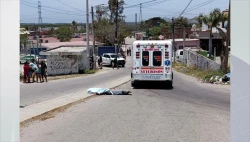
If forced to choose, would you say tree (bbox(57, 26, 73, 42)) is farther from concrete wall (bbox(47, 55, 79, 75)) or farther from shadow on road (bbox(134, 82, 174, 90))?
shadow on road (bbox(134, 82, 174, 90))

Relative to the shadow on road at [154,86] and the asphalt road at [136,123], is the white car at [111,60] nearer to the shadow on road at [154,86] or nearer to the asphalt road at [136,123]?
the shadow on road at [154,86]

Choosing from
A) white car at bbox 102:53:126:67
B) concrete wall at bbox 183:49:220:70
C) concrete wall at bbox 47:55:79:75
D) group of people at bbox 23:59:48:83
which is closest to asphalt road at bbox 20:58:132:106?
group of people at bbox 23:59:48:83

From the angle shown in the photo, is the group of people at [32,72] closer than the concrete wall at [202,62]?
Yes

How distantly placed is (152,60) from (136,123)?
11093 mm

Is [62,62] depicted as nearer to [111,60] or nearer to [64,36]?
[111,60]

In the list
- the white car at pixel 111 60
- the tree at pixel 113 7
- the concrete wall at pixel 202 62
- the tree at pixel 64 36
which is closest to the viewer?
the concrete wall at pixel 202 62

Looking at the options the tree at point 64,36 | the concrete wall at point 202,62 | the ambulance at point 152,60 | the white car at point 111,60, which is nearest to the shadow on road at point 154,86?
the ambulance at point 152,60

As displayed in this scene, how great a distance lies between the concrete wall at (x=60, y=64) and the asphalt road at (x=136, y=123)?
2366cm

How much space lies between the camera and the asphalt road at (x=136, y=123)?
343 inches

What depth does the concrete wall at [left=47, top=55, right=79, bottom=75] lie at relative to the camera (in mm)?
37656

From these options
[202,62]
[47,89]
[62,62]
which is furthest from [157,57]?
[62,62]

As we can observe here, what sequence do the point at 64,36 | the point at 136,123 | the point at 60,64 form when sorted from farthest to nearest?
the point at 64,36
the point at 60,64
the point at 136,123

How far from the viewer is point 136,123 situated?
10273mm
